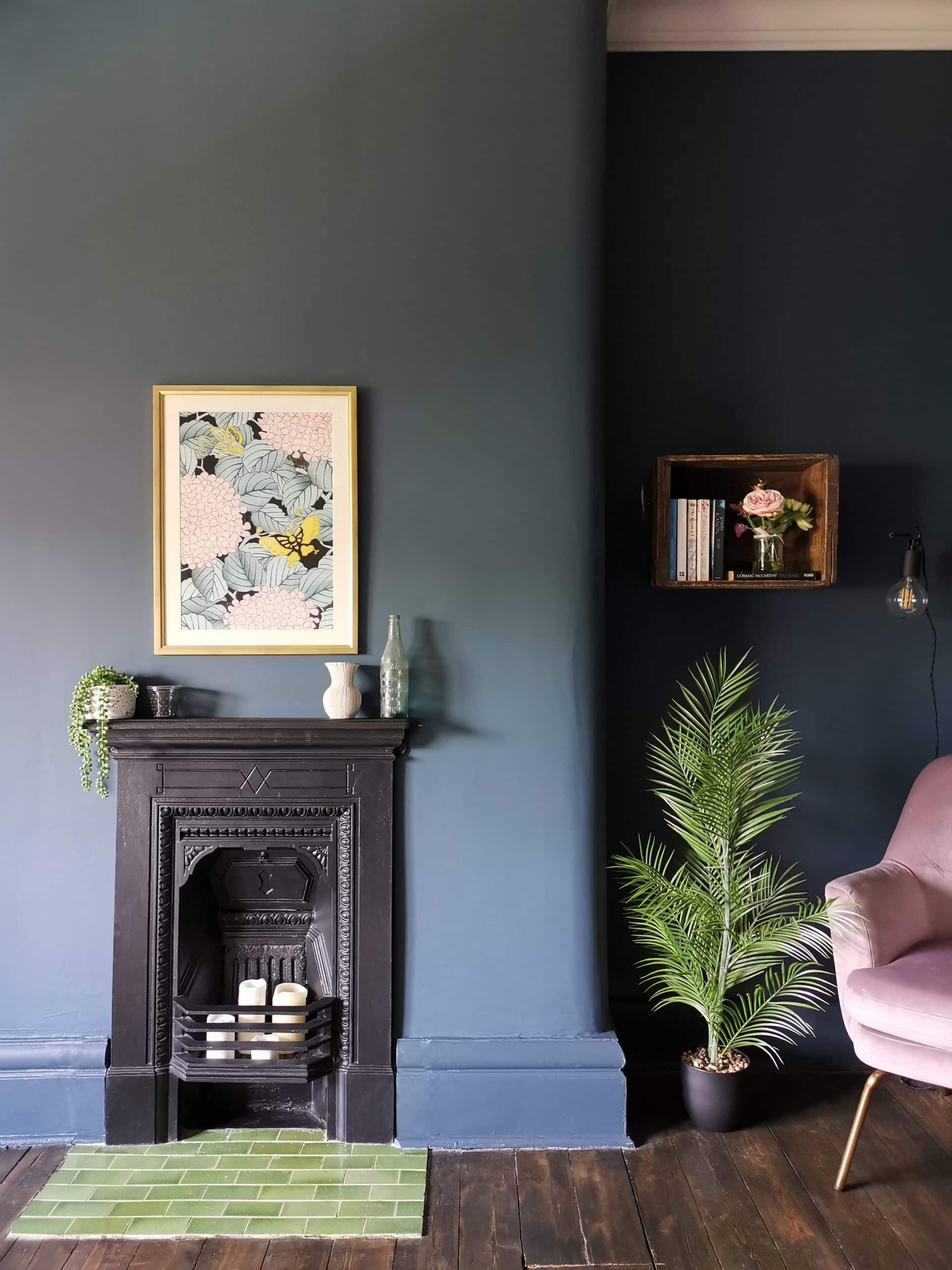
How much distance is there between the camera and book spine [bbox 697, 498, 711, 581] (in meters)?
2.57

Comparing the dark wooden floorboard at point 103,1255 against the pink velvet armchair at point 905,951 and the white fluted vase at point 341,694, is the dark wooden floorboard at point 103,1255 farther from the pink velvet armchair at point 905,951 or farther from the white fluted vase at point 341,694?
the pink velvet armchair at point 905,951

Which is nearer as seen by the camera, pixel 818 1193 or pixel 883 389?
pixel 818 1193

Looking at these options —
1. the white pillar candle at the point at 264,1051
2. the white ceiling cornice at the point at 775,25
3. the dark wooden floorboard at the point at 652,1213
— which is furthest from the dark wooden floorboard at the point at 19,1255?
the white ceiling cornice at the point at 775,25

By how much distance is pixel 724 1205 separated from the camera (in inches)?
79.2

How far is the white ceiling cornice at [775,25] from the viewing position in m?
2.75

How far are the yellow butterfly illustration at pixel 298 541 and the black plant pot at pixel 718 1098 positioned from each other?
1757mm

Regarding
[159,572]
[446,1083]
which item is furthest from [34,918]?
[446,1083]

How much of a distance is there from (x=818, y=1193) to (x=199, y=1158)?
1536 mm

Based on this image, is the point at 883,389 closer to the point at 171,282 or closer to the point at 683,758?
the point at 683,758

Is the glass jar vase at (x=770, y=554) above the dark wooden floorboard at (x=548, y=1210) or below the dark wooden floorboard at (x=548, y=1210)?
above

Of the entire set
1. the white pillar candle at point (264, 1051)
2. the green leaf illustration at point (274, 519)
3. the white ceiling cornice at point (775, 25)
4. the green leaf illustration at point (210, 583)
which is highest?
the white ceiling cornice at point (775, 25)

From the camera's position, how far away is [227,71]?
236 centimetres

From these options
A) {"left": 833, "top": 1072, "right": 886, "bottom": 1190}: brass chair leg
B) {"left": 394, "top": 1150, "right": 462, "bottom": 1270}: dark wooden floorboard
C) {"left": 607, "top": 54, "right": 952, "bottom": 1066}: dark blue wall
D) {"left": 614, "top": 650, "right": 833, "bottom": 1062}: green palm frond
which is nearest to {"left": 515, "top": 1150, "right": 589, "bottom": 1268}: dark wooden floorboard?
{"left": 394, "top": 1150, "right": 462, "bottom": 1270}: dark wooden floorboard

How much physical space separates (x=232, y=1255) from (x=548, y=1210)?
0.71 meters
